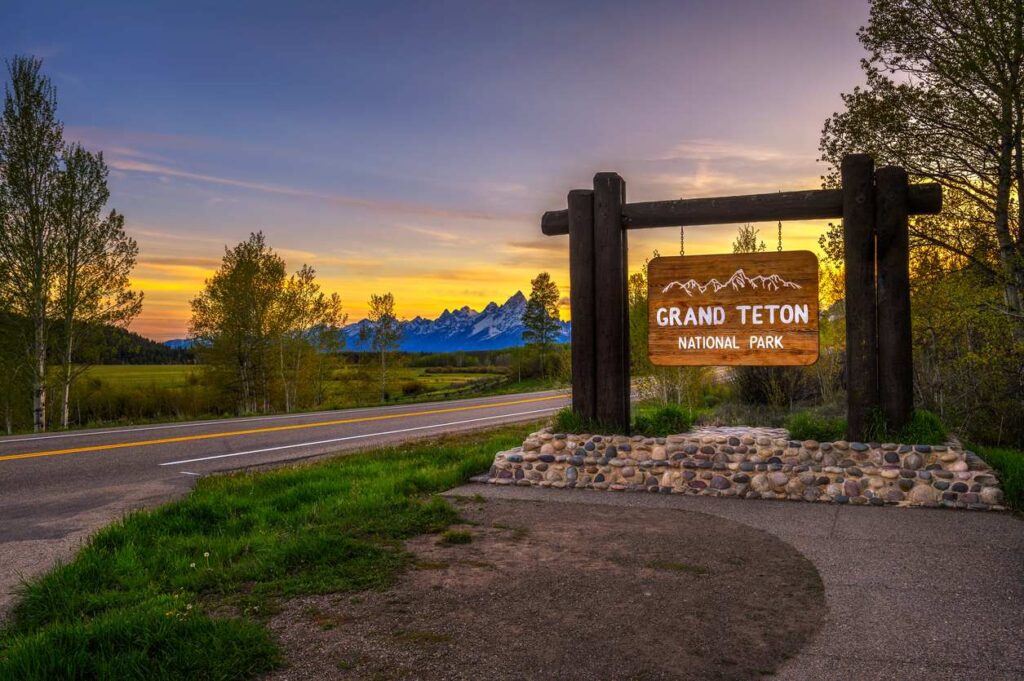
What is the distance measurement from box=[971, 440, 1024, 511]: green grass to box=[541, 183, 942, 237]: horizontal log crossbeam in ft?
9.77

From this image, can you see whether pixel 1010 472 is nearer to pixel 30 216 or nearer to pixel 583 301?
pixel 583 301

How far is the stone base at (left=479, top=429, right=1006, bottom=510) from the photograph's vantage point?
7.00 metres

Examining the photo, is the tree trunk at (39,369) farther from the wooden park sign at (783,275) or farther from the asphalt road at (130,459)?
the wooden park sign at (783,275)

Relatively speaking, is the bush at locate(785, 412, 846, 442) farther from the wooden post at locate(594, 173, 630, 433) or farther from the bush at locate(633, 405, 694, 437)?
the wooden post at locate(594, 173, 630, 433)

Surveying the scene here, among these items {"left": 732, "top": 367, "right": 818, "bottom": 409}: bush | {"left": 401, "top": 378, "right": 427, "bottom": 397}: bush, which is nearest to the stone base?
{"left": 732, "top": 367, "right": 818, "bottom": 409}: bush

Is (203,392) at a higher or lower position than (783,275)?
lower

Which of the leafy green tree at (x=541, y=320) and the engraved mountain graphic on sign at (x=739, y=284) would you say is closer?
the engraved mountain graphic on sign at (x=739, y=284)

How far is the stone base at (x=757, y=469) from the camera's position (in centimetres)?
700

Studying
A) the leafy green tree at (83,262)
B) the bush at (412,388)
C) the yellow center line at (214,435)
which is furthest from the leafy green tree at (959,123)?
the bush at (412,388)

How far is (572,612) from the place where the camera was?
423cm

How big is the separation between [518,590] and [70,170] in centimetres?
2550

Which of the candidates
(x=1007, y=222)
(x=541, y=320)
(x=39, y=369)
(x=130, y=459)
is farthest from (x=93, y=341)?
(x=541, y=320)

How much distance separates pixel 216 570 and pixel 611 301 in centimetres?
559

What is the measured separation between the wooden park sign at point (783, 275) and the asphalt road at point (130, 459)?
5631 millimetres
